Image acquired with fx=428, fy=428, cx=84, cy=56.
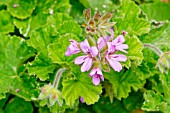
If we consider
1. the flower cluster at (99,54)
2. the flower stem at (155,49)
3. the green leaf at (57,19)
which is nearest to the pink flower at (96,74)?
the flower cluster at (99,54)

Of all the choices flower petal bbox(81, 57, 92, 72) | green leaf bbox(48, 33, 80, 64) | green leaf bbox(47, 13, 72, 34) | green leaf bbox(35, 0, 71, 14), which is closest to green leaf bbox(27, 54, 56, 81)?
green leaf bbox(48, 33, 80, 64)

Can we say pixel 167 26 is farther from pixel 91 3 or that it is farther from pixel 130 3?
pixel 91 3

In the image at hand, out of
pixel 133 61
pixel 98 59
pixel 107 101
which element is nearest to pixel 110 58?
pixel 98 59

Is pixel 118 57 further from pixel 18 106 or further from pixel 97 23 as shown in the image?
pixel 18 106

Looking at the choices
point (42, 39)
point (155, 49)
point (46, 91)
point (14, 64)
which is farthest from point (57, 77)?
point (155, 49)

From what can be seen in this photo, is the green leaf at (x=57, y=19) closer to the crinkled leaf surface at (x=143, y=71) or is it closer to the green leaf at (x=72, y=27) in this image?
the green leaf at (x=72, y=27)

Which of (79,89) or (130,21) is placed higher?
(130,21)

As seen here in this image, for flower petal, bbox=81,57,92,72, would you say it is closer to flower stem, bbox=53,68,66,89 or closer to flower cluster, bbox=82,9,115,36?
flower cluster, bbox=82,9,115,36

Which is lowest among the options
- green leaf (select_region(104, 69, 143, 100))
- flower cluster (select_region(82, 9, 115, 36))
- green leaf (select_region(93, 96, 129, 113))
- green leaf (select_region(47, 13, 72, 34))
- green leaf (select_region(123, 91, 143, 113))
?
green leaf (select_region(93, 96, 129, 113))
